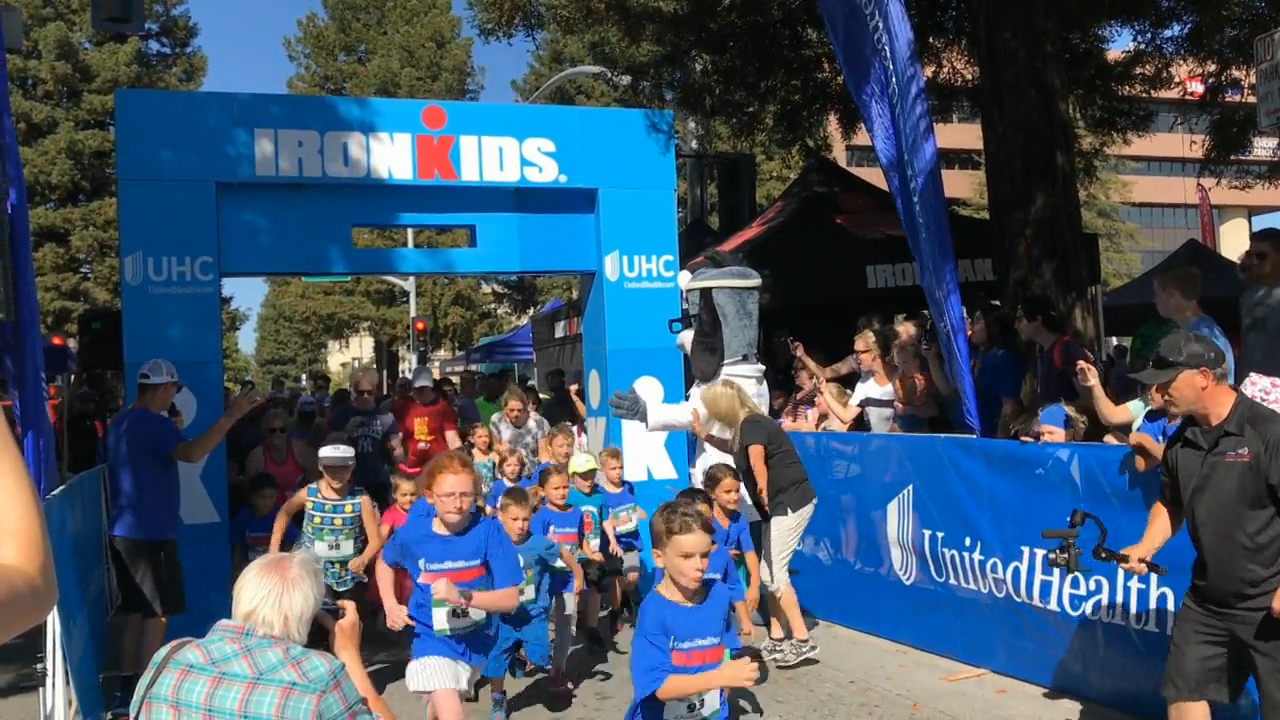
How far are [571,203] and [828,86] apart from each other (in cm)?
632

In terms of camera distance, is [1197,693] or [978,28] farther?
[978,28]

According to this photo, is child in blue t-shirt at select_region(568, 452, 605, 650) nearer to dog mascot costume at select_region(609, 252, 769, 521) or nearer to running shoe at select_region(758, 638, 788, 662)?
dog mascot costume at select_region(609, 252, 769, 521)

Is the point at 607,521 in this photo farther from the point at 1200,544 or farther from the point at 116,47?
the point at 116,47

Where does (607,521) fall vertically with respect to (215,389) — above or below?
below

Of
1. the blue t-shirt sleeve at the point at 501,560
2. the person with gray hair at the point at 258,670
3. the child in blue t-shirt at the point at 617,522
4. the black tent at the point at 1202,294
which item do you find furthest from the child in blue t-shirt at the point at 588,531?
the black tent at the point at 1202,294

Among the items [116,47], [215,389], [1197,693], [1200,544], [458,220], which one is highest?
[116,47]

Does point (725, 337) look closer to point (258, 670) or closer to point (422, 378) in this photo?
point (422, 378)

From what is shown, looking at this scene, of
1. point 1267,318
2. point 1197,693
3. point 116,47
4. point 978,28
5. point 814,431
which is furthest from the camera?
point 116,47

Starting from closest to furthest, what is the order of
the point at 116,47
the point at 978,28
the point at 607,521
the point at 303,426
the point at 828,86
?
the point at 607,521, the point at 978,28, the point at 303,426, the point at 828,86, the point at 116,47

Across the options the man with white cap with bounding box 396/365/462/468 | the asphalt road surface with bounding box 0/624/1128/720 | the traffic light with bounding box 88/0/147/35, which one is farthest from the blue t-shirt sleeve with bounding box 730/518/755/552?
the traffic light with bounding box 88/0/147/35

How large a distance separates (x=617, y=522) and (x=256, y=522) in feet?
8.71

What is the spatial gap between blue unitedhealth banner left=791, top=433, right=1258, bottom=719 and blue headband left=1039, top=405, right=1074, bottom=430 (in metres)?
0.28

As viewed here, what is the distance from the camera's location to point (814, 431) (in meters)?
9.69

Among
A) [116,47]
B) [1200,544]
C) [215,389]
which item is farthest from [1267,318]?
[116,47]
